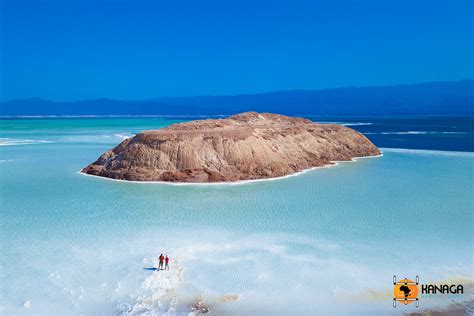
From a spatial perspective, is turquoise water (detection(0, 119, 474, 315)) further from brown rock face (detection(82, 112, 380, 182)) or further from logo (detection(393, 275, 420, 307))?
brown rock face (detection(82, 112, 380, 182))

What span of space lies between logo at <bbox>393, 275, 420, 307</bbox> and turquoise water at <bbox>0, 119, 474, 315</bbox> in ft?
0.68

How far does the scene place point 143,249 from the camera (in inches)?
539

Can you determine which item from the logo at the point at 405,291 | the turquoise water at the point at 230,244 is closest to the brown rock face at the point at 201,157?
the turquoise water at the point at 230,244

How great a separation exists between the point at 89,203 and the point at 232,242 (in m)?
8.27

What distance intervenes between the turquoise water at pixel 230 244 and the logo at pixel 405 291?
0.21 meters

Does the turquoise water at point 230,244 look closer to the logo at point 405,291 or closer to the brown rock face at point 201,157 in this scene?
the logo at point 405,291

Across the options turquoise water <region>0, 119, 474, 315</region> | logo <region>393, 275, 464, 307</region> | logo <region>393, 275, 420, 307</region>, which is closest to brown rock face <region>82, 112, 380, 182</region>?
turquoise water <region>0, 119, 474, 315</region>

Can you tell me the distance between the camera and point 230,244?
555 inches

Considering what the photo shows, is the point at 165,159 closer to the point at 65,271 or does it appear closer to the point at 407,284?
the point at 65,271

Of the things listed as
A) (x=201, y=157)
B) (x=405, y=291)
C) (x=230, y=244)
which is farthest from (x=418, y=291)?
(x=201, y=157)

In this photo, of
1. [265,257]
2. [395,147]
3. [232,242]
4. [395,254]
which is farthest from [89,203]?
[395,147]

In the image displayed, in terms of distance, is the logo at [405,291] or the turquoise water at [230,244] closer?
the logo at [405,291]

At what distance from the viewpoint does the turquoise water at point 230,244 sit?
10.5m

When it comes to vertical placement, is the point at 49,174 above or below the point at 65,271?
above
